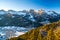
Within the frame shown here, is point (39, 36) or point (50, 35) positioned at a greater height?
point (50, 35)

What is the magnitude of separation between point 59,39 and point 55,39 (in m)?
5.92

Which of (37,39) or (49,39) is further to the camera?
(37,39)

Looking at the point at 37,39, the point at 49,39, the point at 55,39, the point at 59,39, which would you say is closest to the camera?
the point at 59,39

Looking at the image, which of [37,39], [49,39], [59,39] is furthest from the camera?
[37,39]

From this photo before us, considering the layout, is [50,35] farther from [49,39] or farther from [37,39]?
[37,39]

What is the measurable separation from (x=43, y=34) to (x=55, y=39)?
43519 millimetres

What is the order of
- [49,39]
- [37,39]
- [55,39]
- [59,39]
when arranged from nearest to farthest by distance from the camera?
[59,39], [55,39], [49,39], [37,39]

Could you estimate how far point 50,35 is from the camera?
9738cm

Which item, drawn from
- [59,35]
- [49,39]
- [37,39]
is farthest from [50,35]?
[37,39]

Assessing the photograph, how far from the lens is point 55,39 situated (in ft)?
298

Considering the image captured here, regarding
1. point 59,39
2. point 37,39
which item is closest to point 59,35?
point 59,39

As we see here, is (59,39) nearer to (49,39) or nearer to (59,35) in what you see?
(59,35)

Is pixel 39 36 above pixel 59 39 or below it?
below

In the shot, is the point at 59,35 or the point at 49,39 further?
the point at 49,39
